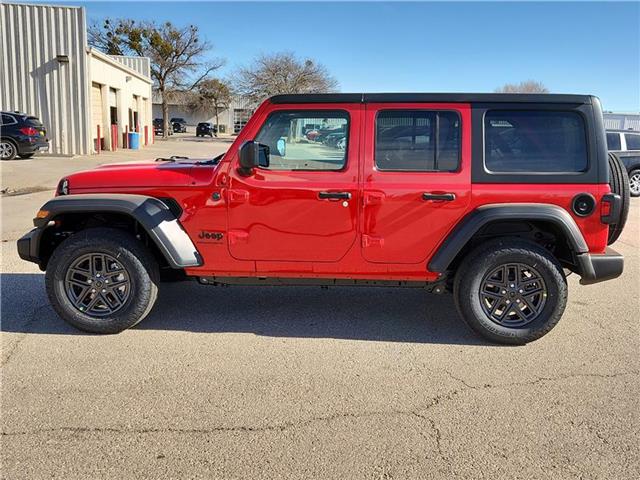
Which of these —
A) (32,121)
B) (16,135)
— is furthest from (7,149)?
(32,121)

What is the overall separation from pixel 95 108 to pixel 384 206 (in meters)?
22.6

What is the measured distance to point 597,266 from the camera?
4.04 metres

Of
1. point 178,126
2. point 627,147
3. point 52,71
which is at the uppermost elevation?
point 178,126

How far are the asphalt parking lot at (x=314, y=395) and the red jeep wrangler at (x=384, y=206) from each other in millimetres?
404

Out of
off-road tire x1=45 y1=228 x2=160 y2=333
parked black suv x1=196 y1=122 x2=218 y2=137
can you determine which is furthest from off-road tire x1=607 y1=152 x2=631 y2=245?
parked black suv x1=196 y1=122 x2=218 y2=137

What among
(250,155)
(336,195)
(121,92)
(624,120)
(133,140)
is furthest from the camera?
(624,120)

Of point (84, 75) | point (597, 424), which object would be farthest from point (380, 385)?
point (84, 75)

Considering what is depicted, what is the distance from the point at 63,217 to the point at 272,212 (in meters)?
1.74

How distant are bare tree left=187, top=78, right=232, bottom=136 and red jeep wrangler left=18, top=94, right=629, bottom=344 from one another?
194ft

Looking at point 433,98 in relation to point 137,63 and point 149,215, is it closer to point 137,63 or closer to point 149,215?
point 149,215

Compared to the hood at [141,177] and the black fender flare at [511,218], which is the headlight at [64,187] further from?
the black fender flare at [511,218]

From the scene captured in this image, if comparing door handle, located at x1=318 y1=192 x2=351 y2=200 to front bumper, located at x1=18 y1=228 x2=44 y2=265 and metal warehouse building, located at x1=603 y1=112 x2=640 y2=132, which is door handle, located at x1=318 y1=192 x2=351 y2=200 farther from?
metal warehouse building, located at x1=603 y1=112 x2=640 y2=132

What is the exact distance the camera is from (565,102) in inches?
158

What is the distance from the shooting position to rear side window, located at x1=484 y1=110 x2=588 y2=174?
403 centimetres
